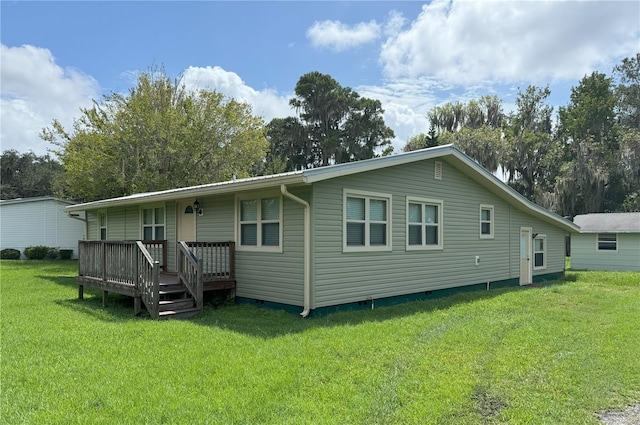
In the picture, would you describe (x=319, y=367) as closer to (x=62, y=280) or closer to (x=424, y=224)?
(x=424, y=224)

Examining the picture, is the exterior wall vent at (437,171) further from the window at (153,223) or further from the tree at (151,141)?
the tree at (151,141)

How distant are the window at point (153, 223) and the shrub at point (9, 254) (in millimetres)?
17911

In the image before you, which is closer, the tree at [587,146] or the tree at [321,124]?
the tree at [587,146]

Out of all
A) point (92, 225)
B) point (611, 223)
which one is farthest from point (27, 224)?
point (611, 223)

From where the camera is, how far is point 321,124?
3691 centimetres

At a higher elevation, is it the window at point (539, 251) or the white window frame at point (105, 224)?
the white window frame at point (105, 224)

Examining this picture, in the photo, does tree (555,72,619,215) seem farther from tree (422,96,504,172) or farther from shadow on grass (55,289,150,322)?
shadow on grass (55,289,150,322)

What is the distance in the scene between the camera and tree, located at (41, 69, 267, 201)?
19.6 metres

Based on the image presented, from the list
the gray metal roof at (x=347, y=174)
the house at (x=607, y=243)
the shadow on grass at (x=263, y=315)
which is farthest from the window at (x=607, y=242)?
the shadow on grass at (x=263, y=315)

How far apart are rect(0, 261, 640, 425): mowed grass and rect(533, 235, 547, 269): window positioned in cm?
722

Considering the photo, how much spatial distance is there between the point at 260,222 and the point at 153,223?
4673 mm

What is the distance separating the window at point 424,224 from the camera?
10.5m

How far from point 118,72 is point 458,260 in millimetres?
17551

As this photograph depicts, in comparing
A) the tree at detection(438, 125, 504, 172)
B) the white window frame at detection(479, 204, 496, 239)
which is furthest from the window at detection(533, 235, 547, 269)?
the tree at detection(438, 125, 504, 172)
